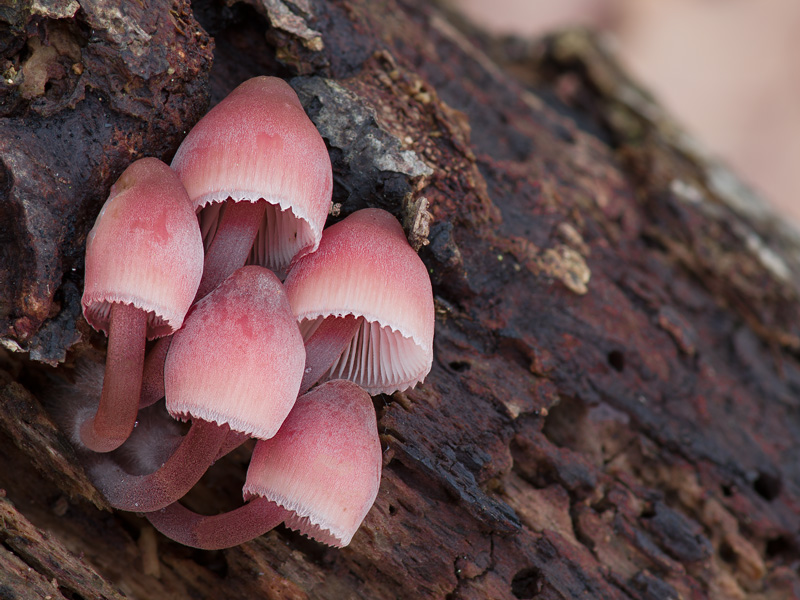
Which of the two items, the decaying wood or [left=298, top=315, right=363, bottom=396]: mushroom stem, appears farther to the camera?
[left=298, top=315, right=363, bottom=396]: mushroom stem

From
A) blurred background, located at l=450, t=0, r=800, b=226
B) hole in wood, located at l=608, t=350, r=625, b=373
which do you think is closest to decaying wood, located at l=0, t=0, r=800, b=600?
hole in wood, located at l=608, t=350, r=625, b=373

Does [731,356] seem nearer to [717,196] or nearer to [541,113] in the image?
[717,196]

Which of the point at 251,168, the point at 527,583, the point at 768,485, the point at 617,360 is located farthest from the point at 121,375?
the point at 768,485

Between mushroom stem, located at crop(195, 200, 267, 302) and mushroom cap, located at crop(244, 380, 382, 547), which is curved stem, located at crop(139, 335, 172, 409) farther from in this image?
mushroom cap, located at crop(244, 380, 382, 547)

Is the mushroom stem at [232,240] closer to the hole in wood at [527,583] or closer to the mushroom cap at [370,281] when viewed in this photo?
the mushroom cap at [370,281]

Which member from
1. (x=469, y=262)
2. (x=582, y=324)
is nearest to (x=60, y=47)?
(x=469, y=262)
